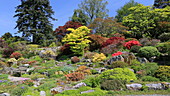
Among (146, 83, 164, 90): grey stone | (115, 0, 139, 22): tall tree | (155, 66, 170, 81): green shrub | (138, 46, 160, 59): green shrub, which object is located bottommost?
(146, 83, 164, 90): grey stone

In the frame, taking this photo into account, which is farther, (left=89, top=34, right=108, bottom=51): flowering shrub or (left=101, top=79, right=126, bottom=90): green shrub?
(left=89, top=34, right=108, bottom=51): flowering shrub

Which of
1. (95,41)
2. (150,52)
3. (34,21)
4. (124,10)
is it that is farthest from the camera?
(124,10)

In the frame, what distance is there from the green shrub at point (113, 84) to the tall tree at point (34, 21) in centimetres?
2119

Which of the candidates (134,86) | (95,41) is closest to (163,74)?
(134,86)

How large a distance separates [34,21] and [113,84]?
24.4 metres

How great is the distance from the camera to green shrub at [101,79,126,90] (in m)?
6.81

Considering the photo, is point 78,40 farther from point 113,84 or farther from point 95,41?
point 113,84

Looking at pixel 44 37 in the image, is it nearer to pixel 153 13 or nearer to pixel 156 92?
pixel 153 13

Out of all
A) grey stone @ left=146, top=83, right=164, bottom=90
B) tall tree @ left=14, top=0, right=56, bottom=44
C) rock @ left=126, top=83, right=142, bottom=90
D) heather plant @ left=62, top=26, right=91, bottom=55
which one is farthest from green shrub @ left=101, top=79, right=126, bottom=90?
tall tree @ left=14, top=0, right=56, bottom=44

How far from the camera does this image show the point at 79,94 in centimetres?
619

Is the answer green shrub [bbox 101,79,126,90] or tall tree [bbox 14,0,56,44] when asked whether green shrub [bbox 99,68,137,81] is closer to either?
green shrub [bbox 101,79,126,90]

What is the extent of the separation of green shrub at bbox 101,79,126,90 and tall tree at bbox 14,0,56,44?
69.5 feet

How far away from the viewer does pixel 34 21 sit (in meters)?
27.6

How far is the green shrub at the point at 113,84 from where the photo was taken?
6.81m
